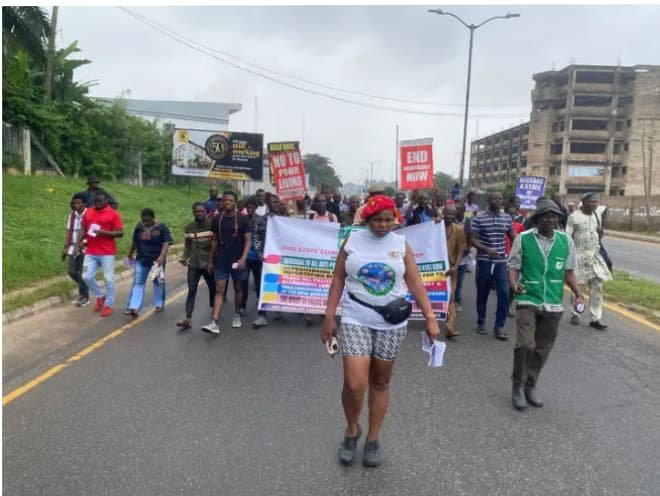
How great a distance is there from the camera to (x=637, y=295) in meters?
8.67

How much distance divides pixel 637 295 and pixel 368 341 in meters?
7.36

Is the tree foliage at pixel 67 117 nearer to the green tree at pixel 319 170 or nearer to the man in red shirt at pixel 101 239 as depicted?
the man in red shirt at pixel 101 239

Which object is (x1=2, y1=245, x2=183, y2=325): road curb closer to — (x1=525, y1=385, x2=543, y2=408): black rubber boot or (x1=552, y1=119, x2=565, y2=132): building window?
(x1=525, y1=385, x2=543, y2=408): black rubber boot

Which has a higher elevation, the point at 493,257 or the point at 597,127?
the point at 597,127

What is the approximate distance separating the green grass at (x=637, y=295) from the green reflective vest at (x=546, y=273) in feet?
13.3

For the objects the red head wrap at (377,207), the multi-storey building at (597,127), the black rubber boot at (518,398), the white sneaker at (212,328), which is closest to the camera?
the red head wrap at (377,207)

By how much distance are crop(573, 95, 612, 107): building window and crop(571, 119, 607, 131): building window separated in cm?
222

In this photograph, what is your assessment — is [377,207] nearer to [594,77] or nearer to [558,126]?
[558,126]

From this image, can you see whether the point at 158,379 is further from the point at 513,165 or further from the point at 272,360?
the point at 513,165

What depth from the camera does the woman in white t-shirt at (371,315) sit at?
10.6ft

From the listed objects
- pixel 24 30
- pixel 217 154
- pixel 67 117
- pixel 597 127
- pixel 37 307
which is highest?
pixel 597 127

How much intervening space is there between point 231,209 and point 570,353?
171 inches

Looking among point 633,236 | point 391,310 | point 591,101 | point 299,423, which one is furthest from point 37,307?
point 591,101

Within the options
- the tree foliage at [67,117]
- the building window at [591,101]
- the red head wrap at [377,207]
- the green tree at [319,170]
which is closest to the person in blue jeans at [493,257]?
the red head wrap at [377,207]
